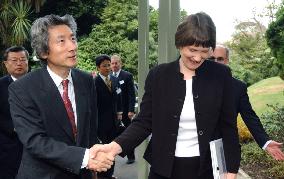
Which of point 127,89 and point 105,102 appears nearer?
point 105,102

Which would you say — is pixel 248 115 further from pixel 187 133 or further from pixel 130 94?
pixel 130 94

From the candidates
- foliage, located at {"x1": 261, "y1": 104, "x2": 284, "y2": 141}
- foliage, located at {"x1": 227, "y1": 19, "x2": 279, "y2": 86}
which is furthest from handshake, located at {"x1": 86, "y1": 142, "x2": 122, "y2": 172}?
foliage, located at {"x1": 227, "y1": 19, "x2": 279, "y2": 86}

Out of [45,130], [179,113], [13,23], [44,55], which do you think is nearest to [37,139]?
[45,130]

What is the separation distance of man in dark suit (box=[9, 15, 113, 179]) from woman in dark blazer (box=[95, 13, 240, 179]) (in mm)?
246

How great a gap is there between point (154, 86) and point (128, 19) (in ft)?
Result: 95.3

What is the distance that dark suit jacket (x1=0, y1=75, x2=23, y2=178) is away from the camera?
194 inches

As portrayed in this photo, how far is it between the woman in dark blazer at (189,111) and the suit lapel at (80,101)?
24cm

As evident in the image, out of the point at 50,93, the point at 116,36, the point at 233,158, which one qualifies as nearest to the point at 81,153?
the point at 50,93

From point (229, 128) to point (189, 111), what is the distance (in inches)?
10.9

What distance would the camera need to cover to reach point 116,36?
3103 centimetres

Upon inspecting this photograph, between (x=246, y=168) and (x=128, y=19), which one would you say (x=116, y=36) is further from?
(x=246, y=168)

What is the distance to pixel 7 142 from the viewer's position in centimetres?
493

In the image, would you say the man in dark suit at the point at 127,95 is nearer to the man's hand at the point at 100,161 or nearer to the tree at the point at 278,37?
the tree at the point at 278,37

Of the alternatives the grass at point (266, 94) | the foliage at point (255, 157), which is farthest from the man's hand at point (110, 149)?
the grass at point (266, 94)
